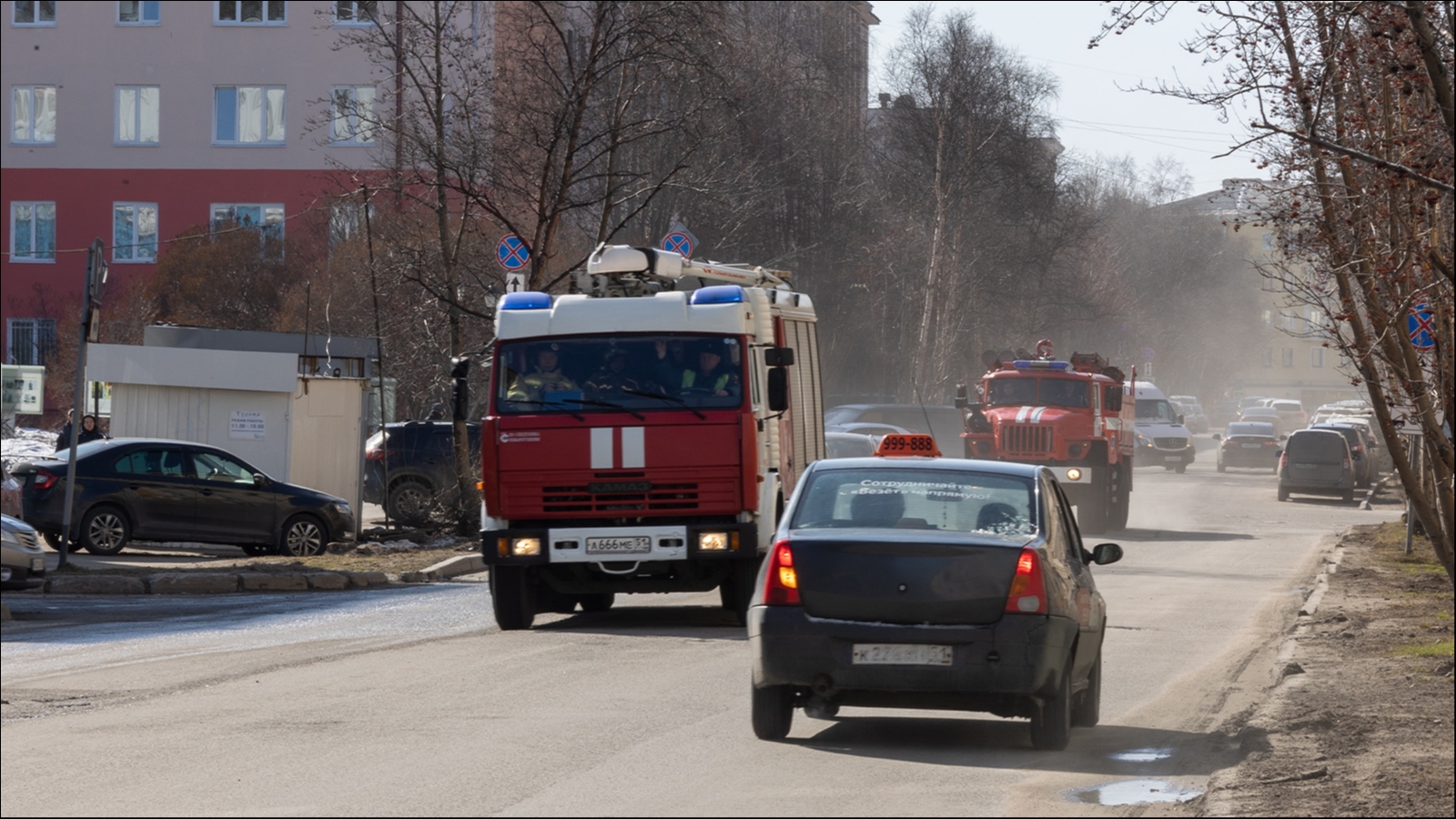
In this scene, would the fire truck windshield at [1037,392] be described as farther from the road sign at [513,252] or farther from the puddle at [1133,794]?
the puddle at [1133,794]

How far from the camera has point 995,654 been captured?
8.40 meters

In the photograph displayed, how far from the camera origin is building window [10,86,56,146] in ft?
188

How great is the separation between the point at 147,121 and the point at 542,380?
156ft

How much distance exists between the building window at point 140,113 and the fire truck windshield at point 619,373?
154 ft

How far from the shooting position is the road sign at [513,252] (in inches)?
926

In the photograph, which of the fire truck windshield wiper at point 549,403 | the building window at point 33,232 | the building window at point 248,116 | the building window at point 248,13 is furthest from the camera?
the building window at point 33,232

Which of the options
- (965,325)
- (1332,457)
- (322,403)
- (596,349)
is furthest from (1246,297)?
(596,349)

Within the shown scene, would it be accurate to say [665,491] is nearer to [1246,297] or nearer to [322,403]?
[322,403]

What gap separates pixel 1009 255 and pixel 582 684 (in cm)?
5093

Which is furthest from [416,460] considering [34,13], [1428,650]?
[34,13]

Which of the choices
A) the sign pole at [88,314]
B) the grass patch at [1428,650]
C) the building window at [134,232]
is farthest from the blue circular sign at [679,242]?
the building window at [134,232]

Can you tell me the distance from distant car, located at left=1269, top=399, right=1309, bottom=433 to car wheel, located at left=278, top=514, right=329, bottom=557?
199ft

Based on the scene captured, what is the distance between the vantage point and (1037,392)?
29.1 m

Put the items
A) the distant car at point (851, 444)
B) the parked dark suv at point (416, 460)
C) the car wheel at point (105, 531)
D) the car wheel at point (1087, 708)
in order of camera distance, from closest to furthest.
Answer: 1. the car wheel at point (1087, 708)
2. the car wheel at point (105, 531)
3. the parked dark suv at point (416, 460)
4. the distant car at point (851, 444)
